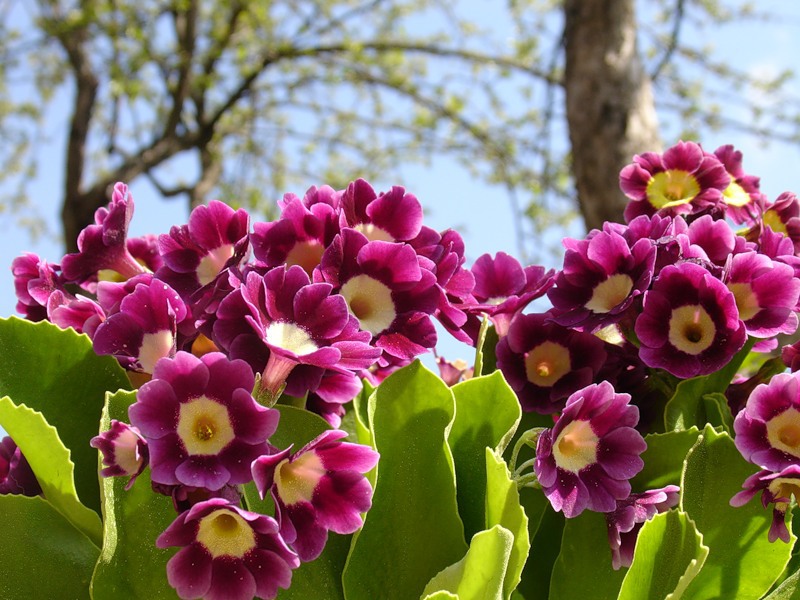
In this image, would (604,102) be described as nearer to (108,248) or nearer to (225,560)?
(108,248)

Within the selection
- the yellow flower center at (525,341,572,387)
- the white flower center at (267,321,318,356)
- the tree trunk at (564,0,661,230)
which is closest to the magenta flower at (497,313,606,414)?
the yellow flower center at (525,341,572,387)

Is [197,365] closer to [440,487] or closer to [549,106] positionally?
[440,487]

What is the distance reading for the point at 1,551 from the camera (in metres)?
0.52

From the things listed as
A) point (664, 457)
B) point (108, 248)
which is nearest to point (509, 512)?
point (664, 457)

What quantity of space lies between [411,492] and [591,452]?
0.12 meters

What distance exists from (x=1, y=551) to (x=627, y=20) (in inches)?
111

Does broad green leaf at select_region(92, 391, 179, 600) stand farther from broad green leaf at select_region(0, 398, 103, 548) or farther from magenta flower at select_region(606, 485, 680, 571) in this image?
magenta flower at select_region(606, 485, 680, 571)

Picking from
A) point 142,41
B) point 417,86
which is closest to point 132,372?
point 142,41

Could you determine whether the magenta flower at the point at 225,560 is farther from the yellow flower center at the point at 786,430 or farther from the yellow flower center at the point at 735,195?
the yellow flower center at the point at 735,195

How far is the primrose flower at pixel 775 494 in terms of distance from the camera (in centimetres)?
53

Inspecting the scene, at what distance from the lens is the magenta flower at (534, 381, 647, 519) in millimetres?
540

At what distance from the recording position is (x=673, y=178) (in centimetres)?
82

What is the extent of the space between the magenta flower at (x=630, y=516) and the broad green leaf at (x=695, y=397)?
0.08 meters

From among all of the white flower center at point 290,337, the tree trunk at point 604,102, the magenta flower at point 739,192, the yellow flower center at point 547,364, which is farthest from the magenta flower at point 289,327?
the tree trunk at point 604,102
